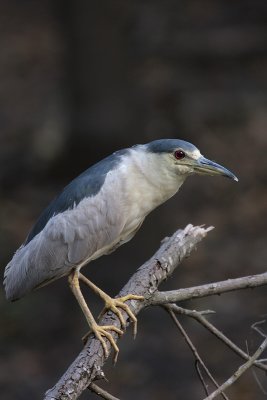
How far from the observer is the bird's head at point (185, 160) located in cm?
425

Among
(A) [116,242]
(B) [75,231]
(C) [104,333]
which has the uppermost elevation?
(B) [75,231]

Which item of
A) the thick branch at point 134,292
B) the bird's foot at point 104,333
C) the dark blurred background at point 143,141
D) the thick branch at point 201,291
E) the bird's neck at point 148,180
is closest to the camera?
the thick branch at point 134,292

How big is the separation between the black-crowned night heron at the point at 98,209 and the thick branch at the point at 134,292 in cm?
22

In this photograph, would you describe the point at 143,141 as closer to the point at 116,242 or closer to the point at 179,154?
the point at 116,242

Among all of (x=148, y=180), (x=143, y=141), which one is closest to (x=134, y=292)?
(x=148, y=180)

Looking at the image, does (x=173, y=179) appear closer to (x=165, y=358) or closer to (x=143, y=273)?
(x=143, y=273)

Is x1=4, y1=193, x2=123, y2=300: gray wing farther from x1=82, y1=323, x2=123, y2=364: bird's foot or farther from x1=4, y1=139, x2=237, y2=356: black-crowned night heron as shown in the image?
x1=82, y1=323, x2=123, y2=364: bird's foot

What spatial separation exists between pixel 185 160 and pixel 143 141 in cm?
432

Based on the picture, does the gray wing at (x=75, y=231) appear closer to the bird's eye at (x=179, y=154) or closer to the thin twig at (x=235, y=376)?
the bird's eye at (x=179, y=154)

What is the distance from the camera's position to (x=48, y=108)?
13180 millimetres

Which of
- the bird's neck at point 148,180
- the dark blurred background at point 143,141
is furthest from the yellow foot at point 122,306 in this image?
the dark blurred background at point 143,141

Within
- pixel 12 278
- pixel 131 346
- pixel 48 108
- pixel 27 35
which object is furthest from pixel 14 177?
pixel 12 278

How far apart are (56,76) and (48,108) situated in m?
1.80

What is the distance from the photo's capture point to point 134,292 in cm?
414
